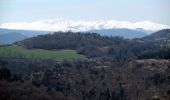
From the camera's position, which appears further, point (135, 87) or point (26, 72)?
point (26, 72)

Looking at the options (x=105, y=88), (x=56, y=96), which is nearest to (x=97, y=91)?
(x=105, y=88)

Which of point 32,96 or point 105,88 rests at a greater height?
point 32,96

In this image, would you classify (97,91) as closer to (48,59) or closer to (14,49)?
(48,59)

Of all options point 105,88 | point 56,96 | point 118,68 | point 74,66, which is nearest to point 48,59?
point 74,66

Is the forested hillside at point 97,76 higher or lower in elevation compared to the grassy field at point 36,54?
lower

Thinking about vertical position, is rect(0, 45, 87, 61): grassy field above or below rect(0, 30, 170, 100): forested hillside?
above

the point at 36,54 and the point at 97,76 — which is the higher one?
the point at 36,54

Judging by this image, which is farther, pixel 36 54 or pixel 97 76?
pixel 36 54

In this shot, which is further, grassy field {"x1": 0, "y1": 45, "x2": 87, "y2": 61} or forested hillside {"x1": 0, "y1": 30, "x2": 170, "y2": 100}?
grassy field {"x1": 0, "y1": 45, "x2": 87, "y2": 61}

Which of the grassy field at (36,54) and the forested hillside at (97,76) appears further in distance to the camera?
the grassy field at (36,54)

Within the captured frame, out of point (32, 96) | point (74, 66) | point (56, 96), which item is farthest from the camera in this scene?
point (74, 66)

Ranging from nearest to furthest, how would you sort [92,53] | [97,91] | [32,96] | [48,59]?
[32,96], [97,91], [48,59], [92,53]
